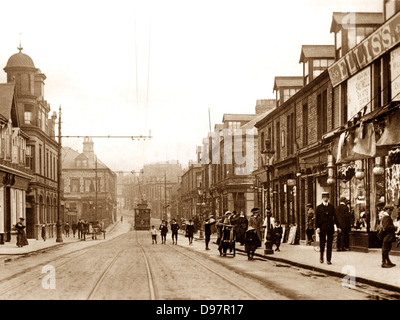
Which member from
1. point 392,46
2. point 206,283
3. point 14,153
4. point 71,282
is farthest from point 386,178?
point 14,153

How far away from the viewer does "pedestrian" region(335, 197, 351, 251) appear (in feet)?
80.0

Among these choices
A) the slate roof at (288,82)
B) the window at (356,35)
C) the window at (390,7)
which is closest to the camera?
the window at (390,7)

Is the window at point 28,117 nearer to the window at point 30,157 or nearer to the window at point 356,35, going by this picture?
the window at point 30,157

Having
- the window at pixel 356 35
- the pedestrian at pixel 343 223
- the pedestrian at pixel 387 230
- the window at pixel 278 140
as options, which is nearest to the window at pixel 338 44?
the window at pixel 356 35

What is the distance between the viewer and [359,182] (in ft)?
82.2

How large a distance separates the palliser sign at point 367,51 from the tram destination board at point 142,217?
2385 inches

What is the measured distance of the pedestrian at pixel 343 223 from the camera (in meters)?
24.4

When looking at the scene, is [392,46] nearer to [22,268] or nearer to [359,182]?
[359,182]

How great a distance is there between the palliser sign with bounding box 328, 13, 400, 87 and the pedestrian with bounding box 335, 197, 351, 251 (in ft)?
16.6

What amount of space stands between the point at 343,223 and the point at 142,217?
6382 cm

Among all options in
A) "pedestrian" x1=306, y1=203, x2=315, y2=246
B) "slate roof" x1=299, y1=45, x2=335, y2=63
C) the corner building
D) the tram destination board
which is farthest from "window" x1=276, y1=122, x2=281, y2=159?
the tram destination board

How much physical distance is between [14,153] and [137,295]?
1275 inches

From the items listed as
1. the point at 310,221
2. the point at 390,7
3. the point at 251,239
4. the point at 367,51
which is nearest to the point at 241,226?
the point at 251,239

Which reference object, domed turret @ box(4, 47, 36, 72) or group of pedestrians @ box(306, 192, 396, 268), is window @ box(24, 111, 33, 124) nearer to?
domed turret @ box(4, 47, 36, 72)
